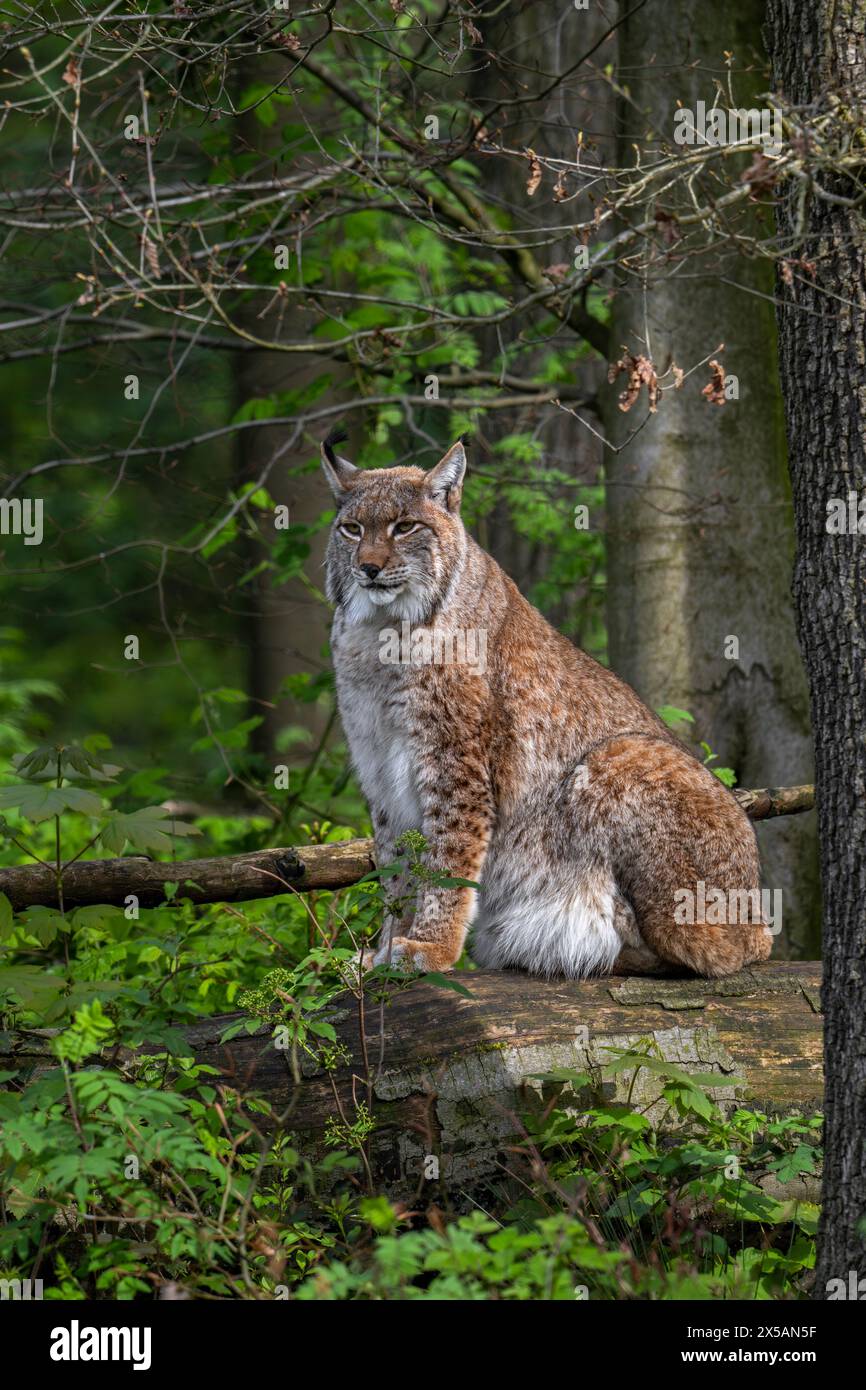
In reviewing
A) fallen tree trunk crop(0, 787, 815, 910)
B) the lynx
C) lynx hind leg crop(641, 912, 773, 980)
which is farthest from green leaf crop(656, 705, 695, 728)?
fallen tree trunk crop(0, 787, 815, 910)

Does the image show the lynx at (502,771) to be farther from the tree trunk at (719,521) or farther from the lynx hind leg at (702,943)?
the tree trunk at (719,521)

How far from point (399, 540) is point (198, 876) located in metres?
1.50

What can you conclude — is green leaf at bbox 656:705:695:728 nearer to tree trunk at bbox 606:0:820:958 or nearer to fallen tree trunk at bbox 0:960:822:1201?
tree trunk at bbox 606:0:820:958

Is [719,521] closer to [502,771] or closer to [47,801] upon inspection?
[502,771]

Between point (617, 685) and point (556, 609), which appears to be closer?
point (617, 685)

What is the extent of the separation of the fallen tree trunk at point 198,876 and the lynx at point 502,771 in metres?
0.19

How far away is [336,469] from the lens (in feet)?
19.1

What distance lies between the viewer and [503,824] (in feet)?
17.7

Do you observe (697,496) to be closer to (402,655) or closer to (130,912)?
(402,655)

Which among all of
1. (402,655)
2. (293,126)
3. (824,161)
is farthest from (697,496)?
(824,161)

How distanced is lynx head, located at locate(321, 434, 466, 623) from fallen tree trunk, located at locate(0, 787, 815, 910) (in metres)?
0.97
